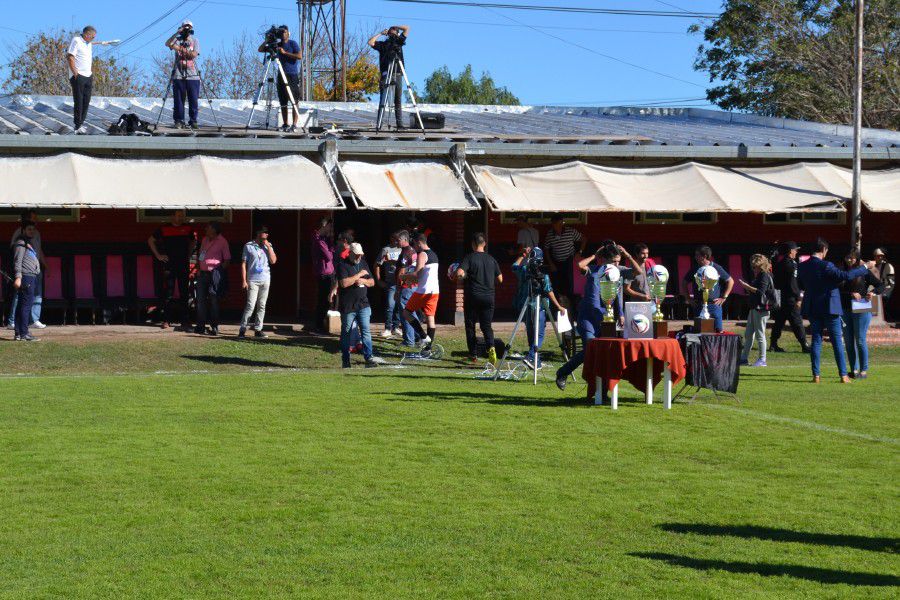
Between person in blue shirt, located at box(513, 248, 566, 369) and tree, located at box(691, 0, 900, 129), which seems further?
tree, located at box(691, 0, 900, 129)

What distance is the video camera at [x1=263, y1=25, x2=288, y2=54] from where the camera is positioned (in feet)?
77.1

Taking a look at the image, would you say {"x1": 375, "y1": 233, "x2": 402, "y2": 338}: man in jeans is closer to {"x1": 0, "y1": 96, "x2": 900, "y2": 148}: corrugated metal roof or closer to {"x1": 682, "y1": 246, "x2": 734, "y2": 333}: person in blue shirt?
{"x1": 0, "y1": 96, "x2": 900, "y2": 148}: corrugated metal roof

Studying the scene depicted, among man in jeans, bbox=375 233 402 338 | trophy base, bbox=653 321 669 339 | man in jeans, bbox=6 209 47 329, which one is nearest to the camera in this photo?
trophy base, bbox=653 321 669 339

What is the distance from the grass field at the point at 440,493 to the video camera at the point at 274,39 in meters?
9.91

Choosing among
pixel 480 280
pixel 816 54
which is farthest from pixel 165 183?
pixel 816 54

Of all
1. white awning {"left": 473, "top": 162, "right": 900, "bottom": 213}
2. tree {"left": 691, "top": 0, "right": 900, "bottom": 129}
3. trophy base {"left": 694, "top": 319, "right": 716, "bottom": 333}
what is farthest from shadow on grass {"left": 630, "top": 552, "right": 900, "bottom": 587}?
tree {"left": 691, "top": 0, "right": 900, "bottom": 129}

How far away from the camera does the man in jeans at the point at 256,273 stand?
782 inches

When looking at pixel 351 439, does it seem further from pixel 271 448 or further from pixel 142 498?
pixel 142 498

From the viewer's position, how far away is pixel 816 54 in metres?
41.3

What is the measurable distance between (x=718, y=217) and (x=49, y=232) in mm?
12240

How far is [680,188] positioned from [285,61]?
753 cm

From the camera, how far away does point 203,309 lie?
20.1 metres

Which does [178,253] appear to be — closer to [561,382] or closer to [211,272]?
[211,272]

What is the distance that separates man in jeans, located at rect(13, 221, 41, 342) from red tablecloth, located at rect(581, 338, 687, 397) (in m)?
9.27
